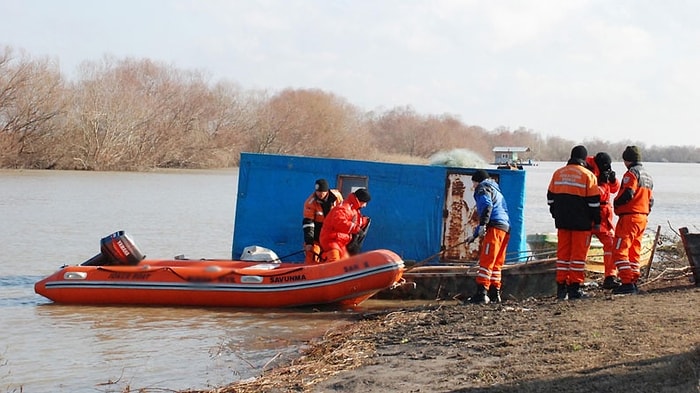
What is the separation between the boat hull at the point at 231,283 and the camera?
11.0m

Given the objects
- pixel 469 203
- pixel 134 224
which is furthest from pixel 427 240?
pixel 134 224

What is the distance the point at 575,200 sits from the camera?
972 cm

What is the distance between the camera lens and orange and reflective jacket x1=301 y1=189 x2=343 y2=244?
12.1 m

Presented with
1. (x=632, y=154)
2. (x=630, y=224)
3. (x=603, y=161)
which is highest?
(x=632, y=154)

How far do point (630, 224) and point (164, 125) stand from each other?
47.1 m

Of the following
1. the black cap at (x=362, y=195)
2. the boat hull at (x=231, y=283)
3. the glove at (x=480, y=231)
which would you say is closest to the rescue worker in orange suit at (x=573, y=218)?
the glove at (x=480, y=231)

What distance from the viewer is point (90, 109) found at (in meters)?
48.7

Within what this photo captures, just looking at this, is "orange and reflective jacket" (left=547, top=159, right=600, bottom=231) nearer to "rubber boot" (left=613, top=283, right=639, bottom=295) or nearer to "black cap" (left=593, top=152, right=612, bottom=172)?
"rubber boot" (left=613, top=283, right=639, bottom=295)

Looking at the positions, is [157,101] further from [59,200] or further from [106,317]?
[106,317]

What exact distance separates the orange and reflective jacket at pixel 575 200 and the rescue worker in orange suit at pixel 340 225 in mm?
2779

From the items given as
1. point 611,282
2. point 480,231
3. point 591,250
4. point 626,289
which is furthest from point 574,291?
point 591,250

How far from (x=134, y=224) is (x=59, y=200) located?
7551 millimetres

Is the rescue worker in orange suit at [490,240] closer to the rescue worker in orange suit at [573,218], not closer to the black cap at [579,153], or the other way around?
the rescue worker in orange suit at [573,218]

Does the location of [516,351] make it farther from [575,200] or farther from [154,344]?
[154,344]
